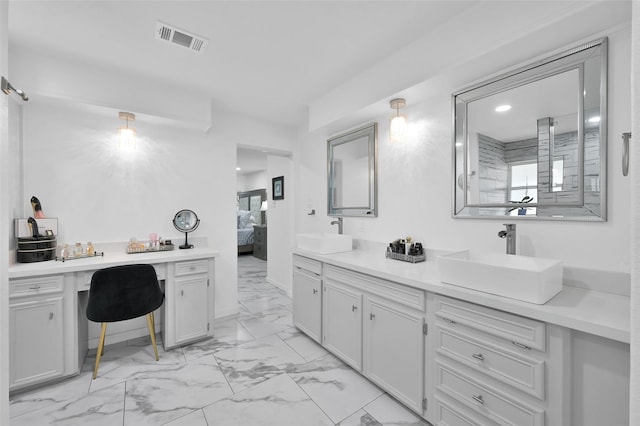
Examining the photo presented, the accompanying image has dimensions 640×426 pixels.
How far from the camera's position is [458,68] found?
176 centimetres

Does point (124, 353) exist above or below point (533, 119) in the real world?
below

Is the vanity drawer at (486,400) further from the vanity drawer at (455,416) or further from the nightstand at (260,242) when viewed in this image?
the nightstand at (260,242)

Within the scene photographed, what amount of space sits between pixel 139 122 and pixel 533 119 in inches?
134

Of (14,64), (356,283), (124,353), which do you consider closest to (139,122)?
(14,64)

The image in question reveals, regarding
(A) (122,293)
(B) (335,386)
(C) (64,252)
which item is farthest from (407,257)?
(C) (64,252)

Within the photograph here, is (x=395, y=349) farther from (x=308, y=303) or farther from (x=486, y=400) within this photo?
(x=308, y=303)

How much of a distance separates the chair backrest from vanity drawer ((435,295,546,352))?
2.24m

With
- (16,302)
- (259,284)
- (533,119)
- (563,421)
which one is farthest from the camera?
(259,284)

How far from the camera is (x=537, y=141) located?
1.67m

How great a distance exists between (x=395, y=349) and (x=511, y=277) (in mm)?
910

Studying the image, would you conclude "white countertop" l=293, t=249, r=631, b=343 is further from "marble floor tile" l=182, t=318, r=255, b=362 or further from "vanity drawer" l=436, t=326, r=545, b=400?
"marble floor tile" l=182, t=318, r=255, b=362

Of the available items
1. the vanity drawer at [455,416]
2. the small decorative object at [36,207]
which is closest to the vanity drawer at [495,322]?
the vanity drawer at [455,416]

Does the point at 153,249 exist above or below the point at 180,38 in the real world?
below

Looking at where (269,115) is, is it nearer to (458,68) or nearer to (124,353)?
(458,68)
